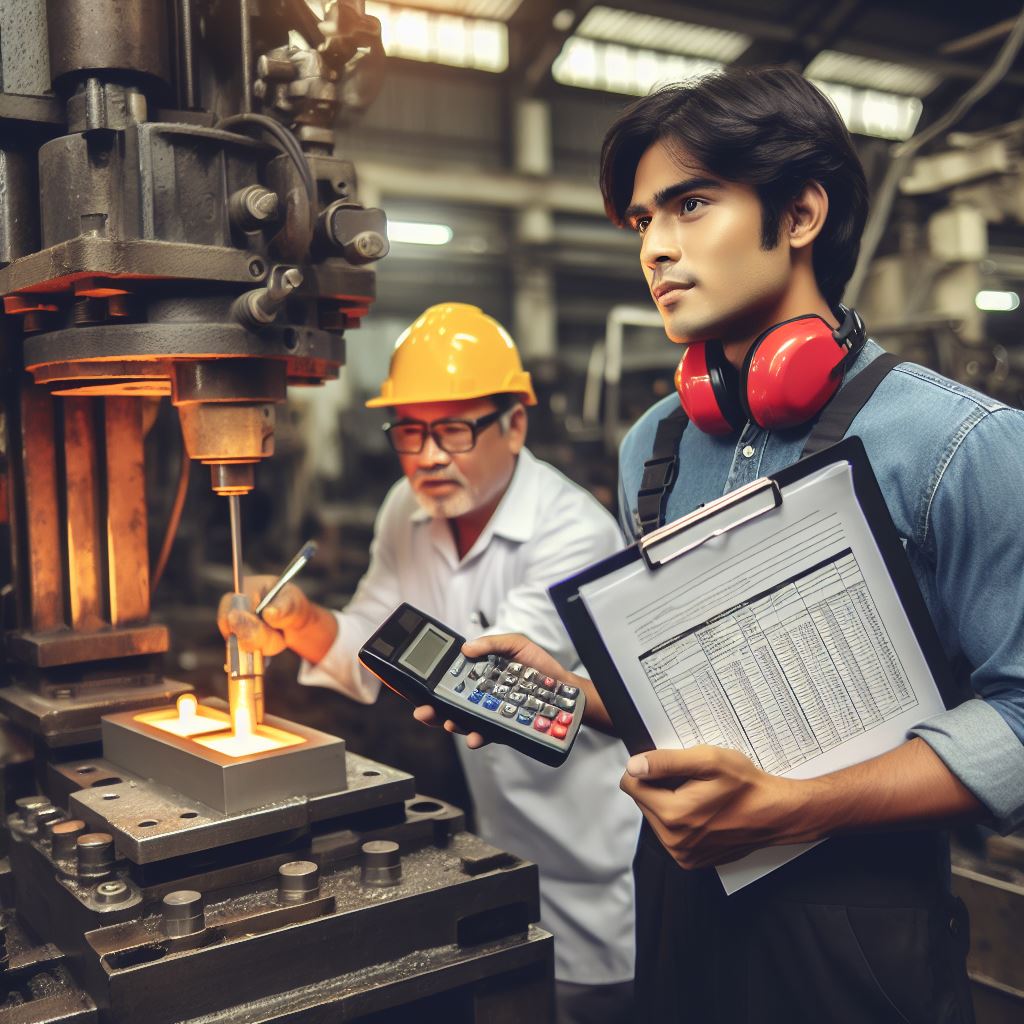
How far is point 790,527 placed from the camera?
32.9 inches

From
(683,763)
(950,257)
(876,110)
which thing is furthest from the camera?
(876,110)

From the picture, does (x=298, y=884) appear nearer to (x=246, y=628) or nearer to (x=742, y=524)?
(x=246, y=628)

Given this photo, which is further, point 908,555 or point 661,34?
point 661,34

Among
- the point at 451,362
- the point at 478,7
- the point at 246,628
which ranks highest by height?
the point at 478,7

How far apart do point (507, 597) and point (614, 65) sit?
6.50 m

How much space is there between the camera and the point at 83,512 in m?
1.31

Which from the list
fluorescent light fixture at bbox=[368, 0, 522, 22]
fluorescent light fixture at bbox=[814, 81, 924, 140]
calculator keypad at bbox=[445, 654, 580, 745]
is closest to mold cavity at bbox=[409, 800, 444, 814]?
calculator keypad at bbox=[445, 654, 580, 745]

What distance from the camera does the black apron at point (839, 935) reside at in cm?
87

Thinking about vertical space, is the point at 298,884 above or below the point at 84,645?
below

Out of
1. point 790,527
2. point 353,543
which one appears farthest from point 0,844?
point 353,543

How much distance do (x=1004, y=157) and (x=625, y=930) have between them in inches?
140

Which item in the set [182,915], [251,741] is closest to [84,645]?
[251,741]

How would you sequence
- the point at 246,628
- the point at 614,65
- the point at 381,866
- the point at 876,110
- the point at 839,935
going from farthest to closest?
the point at 876,110 < the point at 614,65 < the point at 246,628 < the point at 381,866 < the point at 839,935

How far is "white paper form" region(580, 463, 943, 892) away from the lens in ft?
2.75
